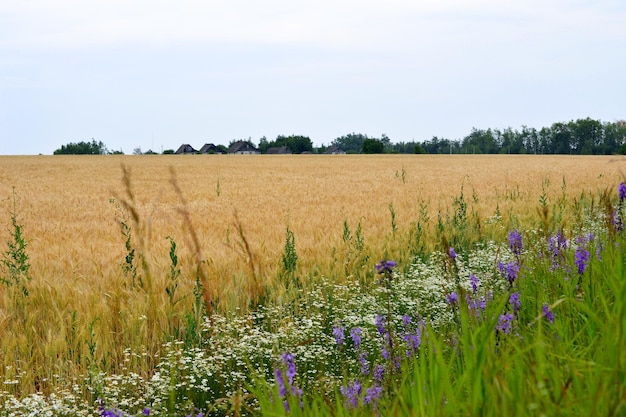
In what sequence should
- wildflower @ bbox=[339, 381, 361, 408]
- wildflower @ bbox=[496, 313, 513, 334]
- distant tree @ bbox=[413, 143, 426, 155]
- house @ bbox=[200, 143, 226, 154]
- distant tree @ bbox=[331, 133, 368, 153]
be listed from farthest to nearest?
1. distant tree @ bbox=[331, 133, 368, 153]
2. house @ bbox=[200, 143, 226, 154]
3. distant tree @ bbox=[413, 143, 426, 155]
4. wildflower @ bbox=[496, 313, 513, 334]
5. wildflower @ bbox=[339, 381, 361, 408]

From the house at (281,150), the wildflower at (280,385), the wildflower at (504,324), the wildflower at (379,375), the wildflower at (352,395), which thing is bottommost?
the wildflower at (379,375)

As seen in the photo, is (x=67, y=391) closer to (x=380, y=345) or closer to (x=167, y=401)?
(x=167, y=401)

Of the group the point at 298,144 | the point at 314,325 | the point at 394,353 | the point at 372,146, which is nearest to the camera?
the point at 394,353

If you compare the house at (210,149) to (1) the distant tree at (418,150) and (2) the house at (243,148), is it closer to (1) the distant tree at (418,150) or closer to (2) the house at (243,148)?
(2) the house at (243,148)

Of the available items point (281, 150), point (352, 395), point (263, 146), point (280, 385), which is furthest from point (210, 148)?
point (280, 385)

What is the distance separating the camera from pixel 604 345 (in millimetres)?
2576

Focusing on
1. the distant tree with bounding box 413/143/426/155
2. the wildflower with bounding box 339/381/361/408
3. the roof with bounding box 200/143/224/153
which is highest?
the roof with bounding box 200/143/224/153

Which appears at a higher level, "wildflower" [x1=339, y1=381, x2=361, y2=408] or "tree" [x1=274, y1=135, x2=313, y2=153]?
"tree" [x1=274, y1=135, x2=313, y2=153]

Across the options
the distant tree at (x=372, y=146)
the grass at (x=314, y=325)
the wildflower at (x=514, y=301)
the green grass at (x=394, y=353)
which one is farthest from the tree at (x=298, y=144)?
the wildflower at (x=514, y=301)

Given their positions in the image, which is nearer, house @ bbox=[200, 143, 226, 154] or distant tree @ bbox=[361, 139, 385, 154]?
distant tree @ bbox=[361, 139, 385, 154]

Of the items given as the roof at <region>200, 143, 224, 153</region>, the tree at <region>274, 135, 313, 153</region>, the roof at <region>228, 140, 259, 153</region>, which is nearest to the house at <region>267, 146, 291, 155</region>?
the tree at <region>274, 135, 313, 153</region>

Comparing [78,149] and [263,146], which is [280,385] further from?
[263,146]

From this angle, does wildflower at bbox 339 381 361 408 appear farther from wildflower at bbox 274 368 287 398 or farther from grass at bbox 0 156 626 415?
wildflower at bbox 274 368 287 398

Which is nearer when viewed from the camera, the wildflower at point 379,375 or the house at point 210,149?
the wildflower at point 379,375
